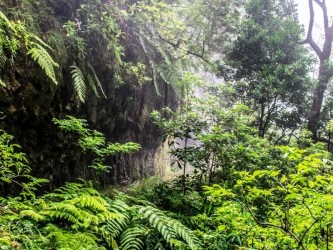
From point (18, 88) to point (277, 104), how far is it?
6.66 meters

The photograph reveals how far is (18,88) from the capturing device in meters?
3.26

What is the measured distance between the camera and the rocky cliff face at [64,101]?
333 centimetres

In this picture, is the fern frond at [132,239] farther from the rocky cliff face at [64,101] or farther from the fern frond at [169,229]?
the rocky cliff face at [64,101]

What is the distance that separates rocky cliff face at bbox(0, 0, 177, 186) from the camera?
10.9 feet

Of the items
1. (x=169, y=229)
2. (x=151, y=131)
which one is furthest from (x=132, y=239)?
(x=151, y=131)

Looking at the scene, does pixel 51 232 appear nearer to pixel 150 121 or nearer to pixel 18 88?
pixel 18 88

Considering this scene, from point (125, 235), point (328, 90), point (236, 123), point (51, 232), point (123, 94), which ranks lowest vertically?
point (125, 235)

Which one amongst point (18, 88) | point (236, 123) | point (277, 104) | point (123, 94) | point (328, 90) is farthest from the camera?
point (328, 90)

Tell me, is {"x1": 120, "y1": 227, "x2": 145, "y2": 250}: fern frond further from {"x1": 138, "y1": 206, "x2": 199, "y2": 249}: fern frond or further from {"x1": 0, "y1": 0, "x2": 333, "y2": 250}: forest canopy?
{"x1": 138, "y1": 206, "x2": 199, "y2": 249}: fern frond

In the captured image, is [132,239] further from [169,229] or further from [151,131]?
[151,131]

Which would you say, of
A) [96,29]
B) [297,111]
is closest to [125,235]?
[96,29]

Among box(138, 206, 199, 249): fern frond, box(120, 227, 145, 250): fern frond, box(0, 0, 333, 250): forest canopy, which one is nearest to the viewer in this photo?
box(0, 0, 333, 250): forest canopy

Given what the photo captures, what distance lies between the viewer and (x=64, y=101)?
4141mm

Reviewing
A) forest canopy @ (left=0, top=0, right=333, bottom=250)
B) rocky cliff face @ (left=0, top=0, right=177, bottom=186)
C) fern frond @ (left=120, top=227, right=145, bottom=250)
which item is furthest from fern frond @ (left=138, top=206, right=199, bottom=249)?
rocky cliff face @ (left=0, top=0, right=177, bottom=186)
